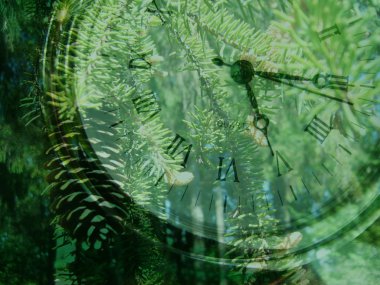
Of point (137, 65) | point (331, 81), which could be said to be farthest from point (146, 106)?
point (331, 81)

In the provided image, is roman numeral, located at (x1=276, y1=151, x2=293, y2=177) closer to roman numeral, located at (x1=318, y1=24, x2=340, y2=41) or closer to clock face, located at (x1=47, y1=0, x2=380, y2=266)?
clock face, located at (x1=47, y1=0, x2=380, y2=266)

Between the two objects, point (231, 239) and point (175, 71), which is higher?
point (175, 71)

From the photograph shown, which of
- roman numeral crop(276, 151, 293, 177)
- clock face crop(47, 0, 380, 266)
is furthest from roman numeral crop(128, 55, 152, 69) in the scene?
roman numeral crop(276, 151, 293, 177)

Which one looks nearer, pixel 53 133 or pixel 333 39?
pixel 333 39

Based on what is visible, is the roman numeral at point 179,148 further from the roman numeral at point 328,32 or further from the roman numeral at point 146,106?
the roman numeral at point 328,32

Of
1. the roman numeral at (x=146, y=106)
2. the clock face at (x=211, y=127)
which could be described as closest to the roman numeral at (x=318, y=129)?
the clock face at (x=211, y=127)

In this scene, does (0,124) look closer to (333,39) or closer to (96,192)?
(96,192)

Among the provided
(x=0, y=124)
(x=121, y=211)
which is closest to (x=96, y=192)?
(x=121, y=211)
